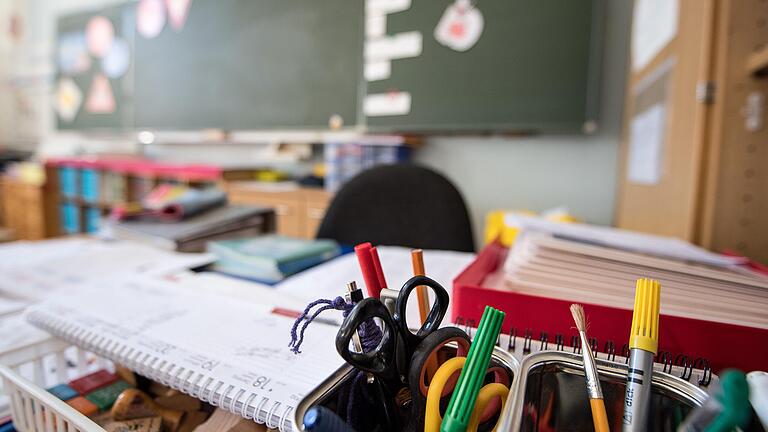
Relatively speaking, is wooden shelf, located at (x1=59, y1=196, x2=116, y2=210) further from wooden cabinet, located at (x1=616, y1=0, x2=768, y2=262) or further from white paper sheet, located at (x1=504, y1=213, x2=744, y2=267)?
wooden cabinet, located at (x1=616, y1=0, x2=768, y2=262)

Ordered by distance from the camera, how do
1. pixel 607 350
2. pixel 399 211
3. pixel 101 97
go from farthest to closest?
pixel 101 97, pixel 399 211, pixel 607 350

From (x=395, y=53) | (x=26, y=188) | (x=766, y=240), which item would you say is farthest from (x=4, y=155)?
(x=766, y=240)

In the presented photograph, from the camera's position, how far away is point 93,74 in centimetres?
321

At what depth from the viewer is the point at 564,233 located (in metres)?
0.56

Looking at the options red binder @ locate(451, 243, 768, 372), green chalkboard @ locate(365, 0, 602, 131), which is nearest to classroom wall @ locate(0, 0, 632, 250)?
green chalkboard @ locate(365, 0, 602, 131)

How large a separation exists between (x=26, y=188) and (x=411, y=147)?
2985 mm

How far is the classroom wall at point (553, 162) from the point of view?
174 centimetres

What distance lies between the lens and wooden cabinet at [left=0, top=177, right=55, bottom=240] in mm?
3080

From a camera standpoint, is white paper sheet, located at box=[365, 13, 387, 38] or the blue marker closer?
the blue marker

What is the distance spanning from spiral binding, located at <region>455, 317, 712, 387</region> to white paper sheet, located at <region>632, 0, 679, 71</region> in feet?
3.06

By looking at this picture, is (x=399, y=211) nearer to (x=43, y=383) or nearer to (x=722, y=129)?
(x=722, y=129)

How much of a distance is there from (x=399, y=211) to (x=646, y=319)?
86cm

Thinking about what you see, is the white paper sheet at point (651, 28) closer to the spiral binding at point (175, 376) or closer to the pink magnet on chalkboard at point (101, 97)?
the spiral binding at point (175, 376)

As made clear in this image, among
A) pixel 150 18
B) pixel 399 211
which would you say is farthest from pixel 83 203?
pixel 399 211
